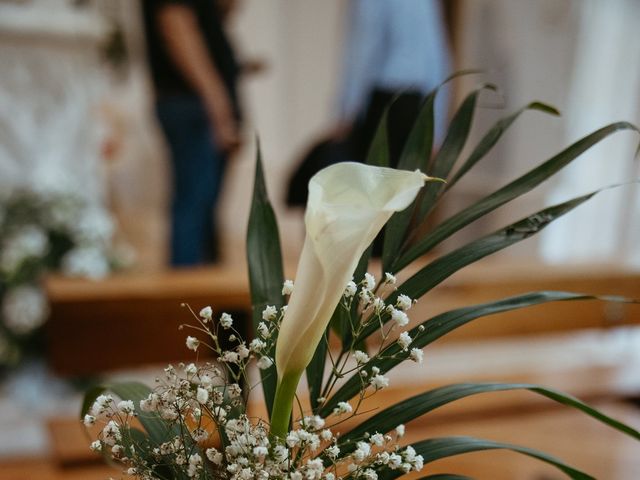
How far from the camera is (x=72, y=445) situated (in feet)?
3.86

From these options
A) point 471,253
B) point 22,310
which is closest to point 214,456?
point 471,253

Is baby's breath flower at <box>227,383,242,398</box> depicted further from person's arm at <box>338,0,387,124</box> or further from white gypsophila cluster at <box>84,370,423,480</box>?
person's arm at <box>338,0,387,124</box>

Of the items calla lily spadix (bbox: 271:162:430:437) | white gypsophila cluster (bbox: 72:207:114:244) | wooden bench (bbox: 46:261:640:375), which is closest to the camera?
calla lily spadix (bbox: 271:162:430:437)

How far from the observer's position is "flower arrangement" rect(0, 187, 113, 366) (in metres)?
2.33

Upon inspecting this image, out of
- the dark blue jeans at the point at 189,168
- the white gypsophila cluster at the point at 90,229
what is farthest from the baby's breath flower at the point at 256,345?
the dark blue jeans at the point at 189,168

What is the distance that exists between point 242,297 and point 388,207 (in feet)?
4.45

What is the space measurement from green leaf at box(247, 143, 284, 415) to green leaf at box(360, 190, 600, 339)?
9 cm

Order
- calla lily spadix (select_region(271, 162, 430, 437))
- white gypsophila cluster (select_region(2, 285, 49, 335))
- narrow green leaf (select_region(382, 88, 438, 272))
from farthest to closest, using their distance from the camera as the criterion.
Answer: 1. white gypsophila cluster (select_region(2, 285, 49, 335))
2. narrow green leaf (select_region(382, 88, 438, 272))
3. calla lily spadix (select_region(271, 162, 430, 437))

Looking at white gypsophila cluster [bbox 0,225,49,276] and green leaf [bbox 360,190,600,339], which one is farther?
white gypsophila cluster [bbox 0,225,49,276]

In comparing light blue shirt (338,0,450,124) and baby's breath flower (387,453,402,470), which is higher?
light blue shirt (338,0,450,124)

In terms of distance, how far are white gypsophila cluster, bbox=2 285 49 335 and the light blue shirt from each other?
1488 millimetres

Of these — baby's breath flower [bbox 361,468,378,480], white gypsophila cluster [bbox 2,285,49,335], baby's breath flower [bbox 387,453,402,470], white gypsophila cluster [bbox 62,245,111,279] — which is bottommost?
baby's breath flower [bbox 361,468,378,480]

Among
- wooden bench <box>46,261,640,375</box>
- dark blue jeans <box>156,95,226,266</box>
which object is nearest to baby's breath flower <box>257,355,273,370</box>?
wooden bench <box>46,261,640,375</box>

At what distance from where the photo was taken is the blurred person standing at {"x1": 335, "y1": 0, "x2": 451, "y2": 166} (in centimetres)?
274
